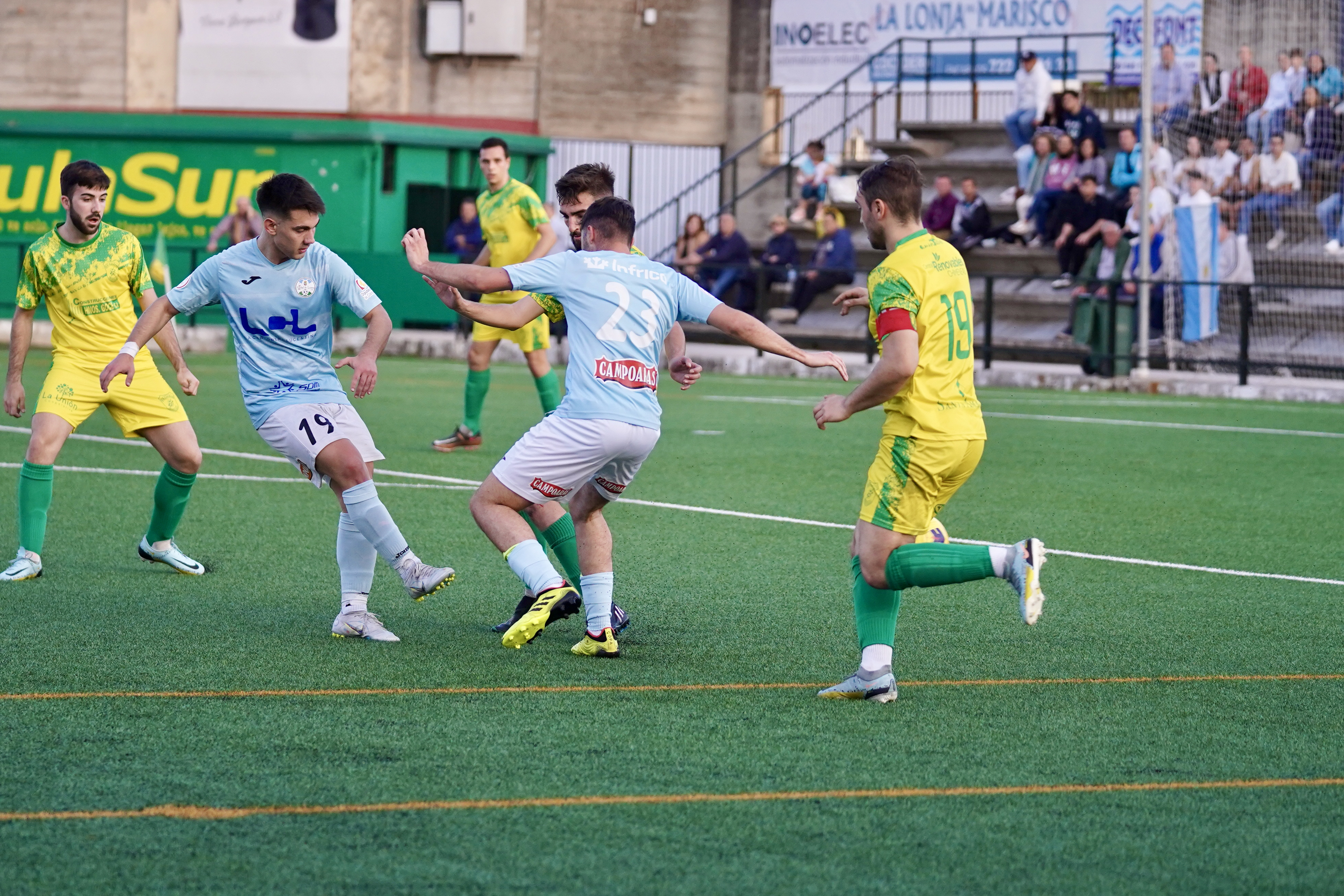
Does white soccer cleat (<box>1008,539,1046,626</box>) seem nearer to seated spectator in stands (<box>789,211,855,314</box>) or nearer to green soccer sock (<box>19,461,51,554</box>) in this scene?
green soccer sock (<box>19,461,51,554</box>)

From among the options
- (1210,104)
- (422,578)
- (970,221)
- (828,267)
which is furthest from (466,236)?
(422,578)

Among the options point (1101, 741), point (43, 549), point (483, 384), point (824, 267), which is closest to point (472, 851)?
point (1101, 741)

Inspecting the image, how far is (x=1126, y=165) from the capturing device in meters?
23.3

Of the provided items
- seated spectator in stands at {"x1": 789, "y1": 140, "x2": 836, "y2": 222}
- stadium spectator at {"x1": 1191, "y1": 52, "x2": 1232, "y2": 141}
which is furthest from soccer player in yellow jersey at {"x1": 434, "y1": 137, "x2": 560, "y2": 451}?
seated spectator in stands at {"x1": 789, "y1": 140, "x2": 836, "y2": 222}

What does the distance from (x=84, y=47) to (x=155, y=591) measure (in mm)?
27663

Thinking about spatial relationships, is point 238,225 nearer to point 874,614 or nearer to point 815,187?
point 815,187

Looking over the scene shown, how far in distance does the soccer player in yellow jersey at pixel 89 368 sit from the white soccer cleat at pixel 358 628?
1.74 metres

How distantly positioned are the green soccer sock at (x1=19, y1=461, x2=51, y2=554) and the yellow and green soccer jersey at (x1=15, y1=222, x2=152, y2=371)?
58 centimetres

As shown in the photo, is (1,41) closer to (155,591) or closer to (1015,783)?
(155,591)

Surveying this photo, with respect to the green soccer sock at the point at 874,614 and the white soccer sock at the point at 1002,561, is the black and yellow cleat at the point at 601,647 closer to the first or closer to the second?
the green soccer sock at the point at 874,614

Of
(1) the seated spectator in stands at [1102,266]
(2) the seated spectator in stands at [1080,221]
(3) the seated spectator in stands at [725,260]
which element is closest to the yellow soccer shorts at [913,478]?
(1) the seated spectator in stands at [1102,266]

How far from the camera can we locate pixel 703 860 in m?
4.23

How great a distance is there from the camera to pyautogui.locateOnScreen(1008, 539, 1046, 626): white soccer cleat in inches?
221

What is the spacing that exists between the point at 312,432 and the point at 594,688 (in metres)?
1.67
